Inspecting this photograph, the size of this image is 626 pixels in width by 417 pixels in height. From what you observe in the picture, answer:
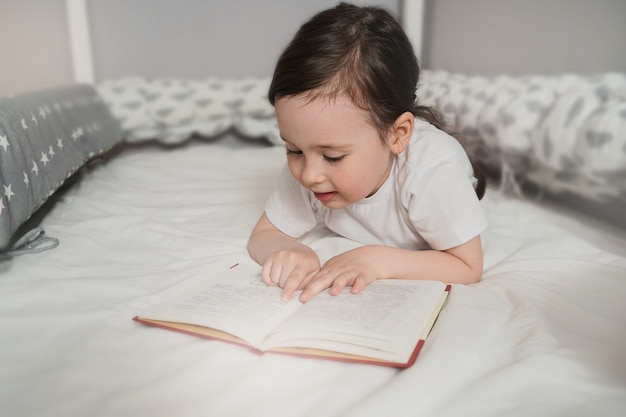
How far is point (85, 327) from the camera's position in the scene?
563 mm

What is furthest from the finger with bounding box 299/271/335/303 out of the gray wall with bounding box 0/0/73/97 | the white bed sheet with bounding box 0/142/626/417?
the gray wall with bounding box 0/0/73/97

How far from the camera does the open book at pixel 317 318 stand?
474 mm

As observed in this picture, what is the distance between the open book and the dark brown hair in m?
0.25

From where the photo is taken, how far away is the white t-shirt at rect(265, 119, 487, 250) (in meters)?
0.70

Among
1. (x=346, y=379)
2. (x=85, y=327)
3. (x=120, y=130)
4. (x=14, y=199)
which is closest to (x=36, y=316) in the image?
(x=85, y=327)

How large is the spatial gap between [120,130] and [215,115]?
0.33m

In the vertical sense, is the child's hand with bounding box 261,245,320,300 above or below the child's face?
below

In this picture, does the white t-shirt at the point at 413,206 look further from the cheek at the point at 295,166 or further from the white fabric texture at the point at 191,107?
the white fabric texture at the point at 191,107

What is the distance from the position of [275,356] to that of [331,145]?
279 mm

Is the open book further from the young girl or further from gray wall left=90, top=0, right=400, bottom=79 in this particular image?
gray wall left=90, top=0, right=400, bottom=79

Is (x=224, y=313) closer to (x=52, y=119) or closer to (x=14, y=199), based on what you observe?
(x=14, y=199)

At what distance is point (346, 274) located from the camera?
61cm

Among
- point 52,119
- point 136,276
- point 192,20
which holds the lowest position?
point 136,276

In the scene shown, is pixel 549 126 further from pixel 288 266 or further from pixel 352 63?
pixel 288 266
